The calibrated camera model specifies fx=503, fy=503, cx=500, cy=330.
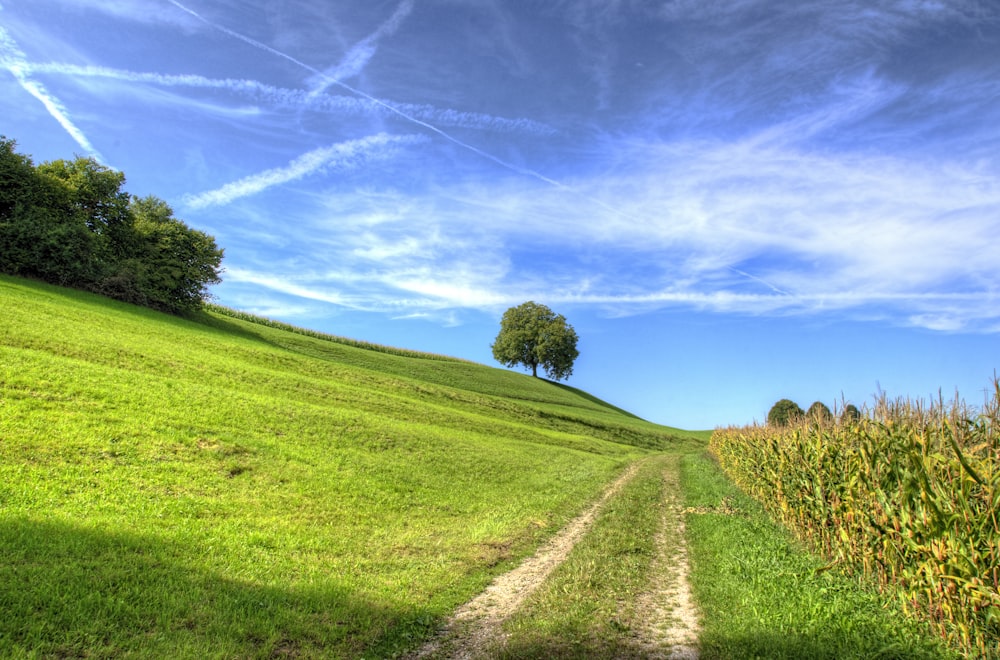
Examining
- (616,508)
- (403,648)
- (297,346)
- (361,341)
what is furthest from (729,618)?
(361,341)

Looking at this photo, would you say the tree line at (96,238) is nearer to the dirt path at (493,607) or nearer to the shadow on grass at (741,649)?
the dirt path at (493,607)

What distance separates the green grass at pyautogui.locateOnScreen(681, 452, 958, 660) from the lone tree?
92794mm

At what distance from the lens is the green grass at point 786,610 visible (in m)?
6.66

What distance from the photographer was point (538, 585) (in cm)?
975

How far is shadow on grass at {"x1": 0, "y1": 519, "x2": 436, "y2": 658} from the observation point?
666 centimetres

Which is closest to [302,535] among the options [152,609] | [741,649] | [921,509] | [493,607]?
[152,609]

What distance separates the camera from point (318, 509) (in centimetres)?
1388

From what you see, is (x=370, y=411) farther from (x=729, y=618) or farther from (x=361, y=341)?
(x=361, y=341)

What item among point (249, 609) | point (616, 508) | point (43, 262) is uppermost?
point (43, 262)

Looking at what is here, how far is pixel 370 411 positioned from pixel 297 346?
25883mm

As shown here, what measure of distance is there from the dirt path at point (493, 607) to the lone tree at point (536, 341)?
92079 millimetres

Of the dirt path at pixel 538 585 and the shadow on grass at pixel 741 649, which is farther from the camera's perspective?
the dirt path at pixel 538 585

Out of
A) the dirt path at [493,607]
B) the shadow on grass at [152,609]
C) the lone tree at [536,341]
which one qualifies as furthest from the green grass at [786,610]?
the lone tree at [536,341]

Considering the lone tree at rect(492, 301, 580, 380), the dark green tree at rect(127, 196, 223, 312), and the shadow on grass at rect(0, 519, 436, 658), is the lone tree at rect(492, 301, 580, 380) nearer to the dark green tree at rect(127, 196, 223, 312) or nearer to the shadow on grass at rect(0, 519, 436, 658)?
the dark green tree at rect(127, 196, 223, 312)
